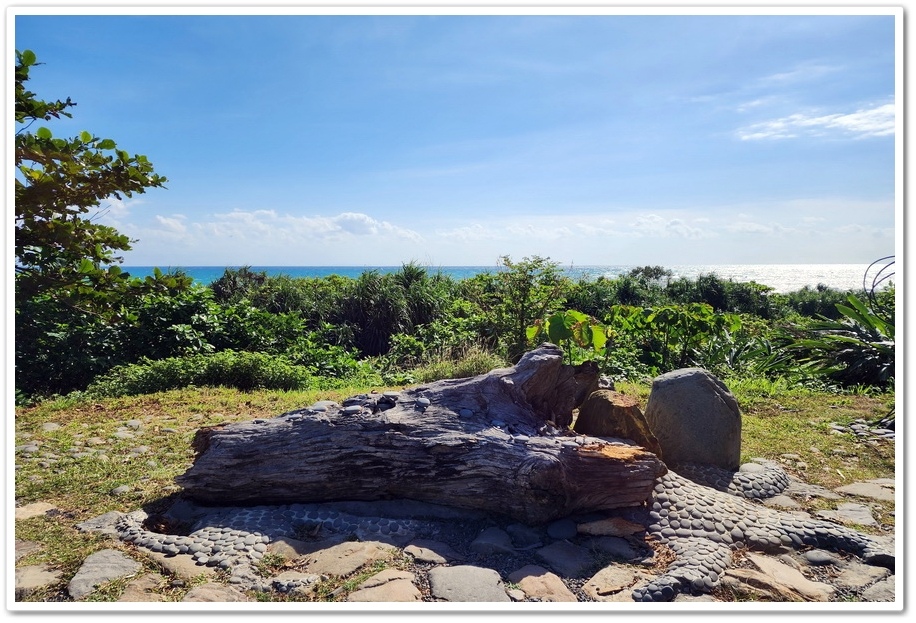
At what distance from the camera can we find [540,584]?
9.71 ft

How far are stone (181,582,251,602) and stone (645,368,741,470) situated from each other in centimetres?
348

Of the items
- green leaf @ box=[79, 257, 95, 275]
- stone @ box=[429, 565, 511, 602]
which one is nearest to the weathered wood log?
stone @ box=[429, 565, 511, 602]

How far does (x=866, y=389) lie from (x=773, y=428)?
266 centimetres

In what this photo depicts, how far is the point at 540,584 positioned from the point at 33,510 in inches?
132

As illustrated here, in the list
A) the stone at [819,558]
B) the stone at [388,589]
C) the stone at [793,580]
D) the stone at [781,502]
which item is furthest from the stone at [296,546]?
the stone at [781,502]

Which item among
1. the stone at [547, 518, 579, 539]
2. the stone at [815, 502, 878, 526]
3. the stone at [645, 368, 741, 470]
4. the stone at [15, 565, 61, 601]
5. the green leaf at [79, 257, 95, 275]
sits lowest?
the stone at [815, 502, 878, 526]

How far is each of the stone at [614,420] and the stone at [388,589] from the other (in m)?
1.98

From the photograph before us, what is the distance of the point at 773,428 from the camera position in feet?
20.9

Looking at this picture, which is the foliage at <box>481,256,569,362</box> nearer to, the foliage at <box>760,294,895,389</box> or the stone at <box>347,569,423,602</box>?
the foliage at <box>760,294,895,389</box>

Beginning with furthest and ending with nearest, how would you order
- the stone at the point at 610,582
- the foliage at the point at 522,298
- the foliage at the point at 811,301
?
the foliage at the point at 811,301
the foliage at the point at 522,298
the stone at the point at 610,582

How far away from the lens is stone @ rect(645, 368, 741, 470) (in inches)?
190

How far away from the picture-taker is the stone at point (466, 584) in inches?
113

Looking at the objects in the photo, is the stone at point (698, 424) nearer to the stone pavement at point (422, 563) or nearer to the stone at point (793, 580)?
the stone pavement at point (422, 563)
